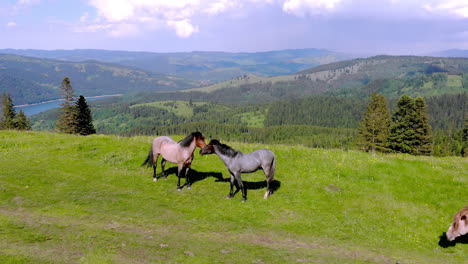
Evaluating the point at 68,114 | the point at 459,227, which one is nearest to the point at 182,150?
the point at 459,227

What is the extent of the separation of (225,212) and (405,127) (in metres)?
66.0

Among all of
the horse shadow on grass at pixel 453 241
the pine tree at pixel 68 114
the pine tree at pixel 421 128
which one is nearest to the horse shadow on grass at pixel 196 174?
the horse shadow on grass at pixel 453 241

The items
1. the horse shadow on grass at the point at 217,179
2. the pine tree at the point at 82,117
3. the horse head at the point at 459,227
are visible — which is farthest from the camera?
the pine tree at the point at 82,117

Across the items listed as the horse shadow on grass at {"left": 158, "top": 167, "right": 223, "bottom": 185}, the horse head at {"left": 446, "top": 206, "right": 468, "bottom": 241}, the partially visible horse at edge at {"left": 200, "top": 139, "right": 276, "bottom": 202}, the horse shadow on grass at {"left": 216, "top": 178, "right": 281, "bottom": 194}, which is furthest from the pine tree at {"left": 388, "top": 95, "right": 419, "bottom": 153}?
the partially visible horse at edge at {"left": 200, "top": 139, "right": 276, "bottom": 202}

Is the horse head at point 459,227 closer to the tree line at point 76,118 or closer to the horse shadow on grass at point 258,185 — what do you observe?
the horse shadow on grass at point 258,185

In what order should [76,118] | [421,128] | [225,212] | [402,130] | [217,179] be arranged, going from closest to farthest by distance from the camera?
[225,212]
[217,179]
[421,128]
[402,130]
[76,118]

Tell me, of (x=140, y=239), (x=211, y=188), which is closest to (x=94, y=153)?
(x=211, y=188)

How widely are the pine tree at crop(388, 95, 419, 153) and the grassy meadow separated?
47448mm

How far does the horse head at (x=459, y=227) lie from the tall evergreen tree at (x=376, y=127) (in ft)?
194

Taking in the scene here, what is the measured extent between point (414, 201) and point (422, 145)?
58.2 m

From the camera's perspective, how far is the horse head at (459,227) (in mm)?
12141

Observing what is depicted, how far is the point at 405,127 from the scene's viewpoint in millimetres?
65312

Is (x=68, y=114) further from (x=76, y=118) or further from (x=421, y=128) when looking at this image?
(x=421, y=128)

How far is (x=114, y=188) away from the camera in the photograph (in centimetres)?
1734
